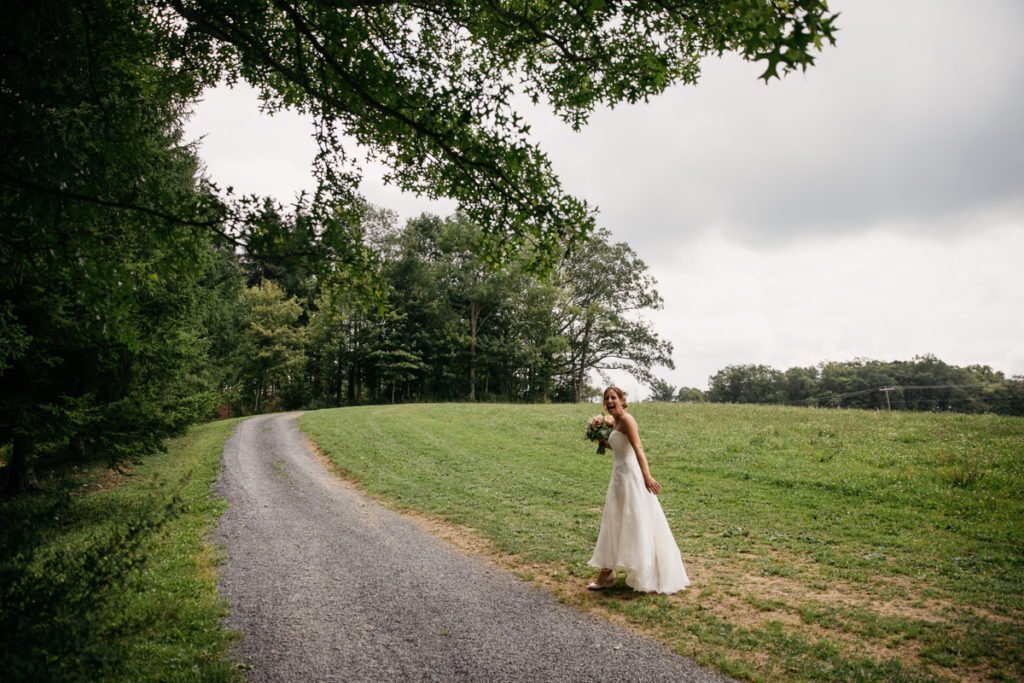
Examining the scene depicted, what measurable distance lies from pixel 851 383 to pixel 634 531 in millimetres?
85138

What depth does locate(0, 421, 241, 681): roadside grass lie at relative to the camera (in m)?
3.23

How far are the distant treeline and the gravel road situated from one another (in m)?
46.8

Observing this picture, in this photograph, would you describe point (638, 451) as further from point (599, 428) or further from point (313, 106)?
point (313, 106)

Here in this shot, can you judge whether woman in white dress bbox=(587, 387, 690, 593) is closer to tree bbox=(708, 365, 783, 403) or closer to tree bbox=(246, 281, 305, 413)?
tree bbox=(246, 281, 305, 413)

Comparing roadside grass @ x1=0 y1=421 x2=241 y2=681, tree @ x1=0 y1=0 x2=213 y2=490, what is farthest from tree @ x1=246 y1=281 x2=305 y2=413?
tree @ x1=0 y1=0 x2=213 y2=490

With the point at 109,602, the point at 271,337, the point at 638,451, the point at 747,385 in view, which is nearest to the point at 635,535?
the point at 638,451

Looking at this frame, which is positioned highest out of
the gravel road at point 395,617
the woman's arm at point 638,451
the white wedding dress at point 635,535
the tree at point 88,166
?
the tree at point 88,166

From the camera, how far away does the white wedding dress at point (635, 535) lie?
662 cm

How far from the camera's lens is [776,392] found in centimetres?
8862

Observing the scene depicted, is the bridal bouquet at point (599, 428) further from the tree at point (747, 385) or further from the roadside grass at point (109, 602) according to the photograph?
the tree at point (747, 385)

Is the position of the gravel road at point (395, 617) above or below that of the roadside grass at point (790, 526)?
below

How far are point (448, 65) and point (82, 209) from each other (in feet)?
14.0

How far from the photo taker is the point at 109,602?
417 centimetres

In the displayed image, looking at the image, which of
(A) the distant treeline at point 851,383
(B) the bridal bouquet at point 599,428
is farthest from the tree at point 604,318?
(B) the bridal bouquet at point 599,428
